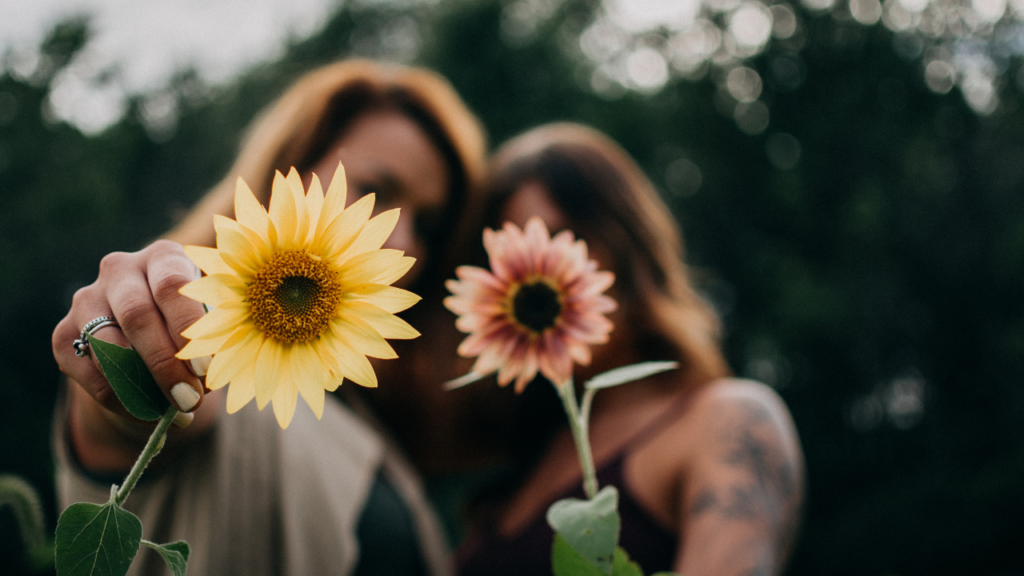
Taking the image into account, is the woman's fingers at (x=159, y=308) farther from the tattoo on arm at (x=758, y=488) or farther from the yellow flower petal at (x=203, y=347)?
the tattoo on arm at (x=758, y=488)

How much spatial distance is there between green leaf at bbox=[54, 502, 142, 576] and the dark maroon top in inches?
55.4

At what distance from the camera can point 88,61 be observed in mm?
3229

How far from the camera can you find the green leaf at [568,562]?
451mm

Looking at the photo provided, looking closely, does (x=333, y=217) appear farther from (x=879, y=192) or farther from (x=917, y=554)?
(x=879, y=192)

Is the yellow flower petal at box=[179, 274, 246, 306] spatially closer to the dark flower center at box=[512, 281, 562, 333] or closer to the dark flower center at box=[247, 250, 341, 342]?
the dark flower center at box=[247, 250, 341, 342]

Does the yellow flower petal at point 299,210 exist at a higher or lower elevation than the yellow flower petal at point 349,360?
higher

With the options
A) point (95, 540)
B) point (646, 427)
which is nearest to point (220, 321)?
point (95, 540)

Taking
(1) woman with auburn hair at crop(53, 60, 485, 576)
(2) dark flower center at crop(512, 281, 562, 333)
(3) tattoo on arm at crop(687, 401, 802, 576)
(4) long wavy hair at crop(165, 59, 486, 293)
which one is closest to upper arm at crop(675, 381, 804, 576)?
(3) tattoo on arm at crop(687, 401, 802, 576)

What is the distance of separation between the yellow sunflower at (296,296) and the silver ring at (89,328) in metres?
0.13

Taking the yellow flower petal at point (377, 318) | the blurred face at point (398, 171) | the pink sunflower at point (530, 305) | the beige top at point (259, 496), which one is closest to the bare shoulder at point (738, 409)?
the beige top at point (259, 496)

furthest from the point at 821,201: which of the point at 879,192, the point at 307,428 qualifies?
the point at 307,428

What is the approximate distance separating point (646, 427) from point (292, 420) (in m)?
0.96

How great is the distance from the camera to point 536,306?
54 centimetres

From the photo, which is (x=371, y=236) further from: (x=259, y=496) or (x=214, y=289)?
(x=259, y=496)
